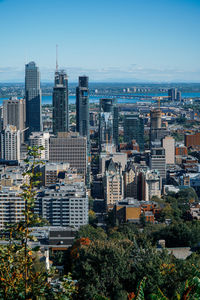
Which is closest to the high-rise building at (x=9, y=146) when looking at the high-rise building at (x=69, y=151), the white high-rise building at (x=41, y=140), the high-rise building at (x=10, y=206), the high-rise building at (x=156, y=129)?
the white high-rise building at (x=41, y=140)

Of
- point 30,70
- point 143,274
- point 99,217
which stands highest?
point 30,70

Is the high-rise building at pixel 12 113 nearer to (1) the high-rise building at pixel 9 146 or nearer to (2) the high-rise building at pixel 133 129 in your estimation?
(2) the high-rise building at pixel 133 129

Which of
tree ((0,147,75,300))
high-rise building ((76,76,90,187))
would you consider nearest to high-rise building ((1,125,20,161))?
high-rise building ((76,76,90,187))

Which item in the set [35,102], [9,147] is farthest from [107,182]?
→ [35,102]

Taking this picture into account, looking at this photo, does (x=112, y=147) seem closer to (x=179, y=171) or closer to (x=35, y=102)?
(x=179, y=171)

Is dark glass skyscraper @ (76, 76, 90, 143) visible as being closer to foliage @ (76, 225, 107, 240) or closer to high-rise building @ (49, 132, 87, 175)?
high-rise building @ (49, 132, 87, 175)
